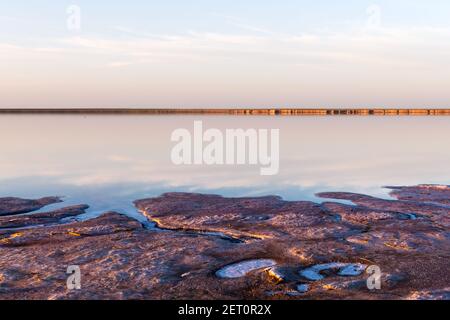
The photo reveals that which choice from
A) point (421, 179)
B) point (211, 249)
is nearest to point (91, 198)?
point (211, 249)

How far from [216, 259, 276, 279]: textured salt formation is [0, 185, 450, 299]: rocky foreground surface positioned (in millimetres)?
20

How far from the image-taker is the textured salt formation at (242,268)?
8917 millimetres

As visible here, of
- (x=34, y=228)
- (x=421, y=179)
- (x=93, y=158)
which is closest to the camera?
(x=34, y=228)

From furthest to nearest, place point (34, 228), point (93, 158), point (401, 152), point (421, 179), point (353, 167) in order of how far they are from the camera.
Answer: point (401, 152)
point (93, 158)
point (353, 167)
point (421, 179)
point (34, 228)

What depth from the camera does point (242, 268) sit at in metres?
9.30

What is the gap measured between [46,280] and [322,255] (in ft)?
18.1

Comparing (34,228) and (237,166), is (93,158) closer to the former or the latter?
(237,166)

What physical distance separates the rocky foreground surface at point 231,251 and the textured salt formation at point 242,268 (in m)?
0.02

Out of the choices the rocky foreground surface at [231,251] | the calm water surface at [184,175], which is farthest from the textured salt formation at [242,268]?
the calm water surface at [184,175]

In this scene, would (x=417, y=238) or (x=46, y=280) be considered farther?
(x=417, y=238)

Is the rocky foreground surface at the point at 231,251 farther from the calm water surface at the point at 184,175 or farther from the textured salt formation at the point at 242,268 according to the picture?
the calm water surface at the point at 184,175

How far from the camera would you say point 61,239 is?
37.7ft

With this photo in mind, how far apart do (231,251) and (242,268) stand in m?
1.19

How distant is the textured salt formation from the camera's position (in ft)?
29.3
